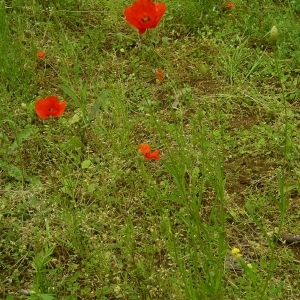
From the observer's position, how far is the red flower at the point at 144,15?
170 centimetres

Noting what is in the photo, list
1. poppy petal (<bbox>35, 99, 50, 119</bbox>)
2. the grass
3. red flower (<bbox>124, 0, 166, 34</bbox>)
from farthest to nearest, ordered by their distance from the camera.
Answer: poppy petal (<bbox>35, 99, 50, 119</bbox>)
the grass
red flower (<bbox>124, 0, 166, 34</bbox>)

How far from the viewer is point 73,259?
222 cm

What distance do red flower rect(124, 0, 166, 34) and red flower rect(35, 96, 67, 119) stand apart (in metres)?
0.60

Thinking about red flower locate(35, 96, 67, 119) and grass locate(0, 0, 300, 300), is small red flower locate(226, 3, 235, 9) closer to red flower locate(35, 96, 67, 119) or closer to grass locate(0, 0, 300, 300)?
grass locate(0, 0, 300, 300)

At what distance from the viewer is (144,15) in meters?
1.76

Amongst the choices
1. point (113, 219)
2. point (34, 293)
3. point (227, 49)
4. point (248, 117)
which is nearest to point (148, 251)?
point (113, 219)

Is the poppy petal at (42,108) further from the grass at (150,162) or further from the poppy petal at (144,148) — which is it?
the poppy petal at (144,148)

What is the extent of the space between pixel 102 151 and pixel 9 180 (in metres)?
0.46

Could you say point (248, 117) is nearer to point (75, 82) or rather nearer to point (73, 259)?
point (75, 82)

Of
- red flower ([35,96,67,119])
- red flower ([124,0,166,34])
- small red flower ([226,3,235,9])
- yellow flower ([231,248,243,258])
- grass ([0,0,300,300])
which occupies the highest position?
red flower ([124,0,166,34])

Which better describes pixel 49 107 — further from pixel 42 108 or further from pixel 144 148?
pixel 144 148

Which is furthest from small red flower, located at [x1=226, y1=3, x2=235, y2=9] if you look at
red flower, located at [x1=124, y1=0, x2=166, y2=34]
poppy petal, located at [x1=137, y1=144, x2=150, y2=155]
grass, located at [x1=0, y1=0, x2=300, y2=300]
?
red flower, located at [x1=124, y1=0, x2=166, y2=34]

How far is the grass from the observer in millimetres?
2053

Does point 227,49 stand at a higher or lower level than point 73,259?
higher
